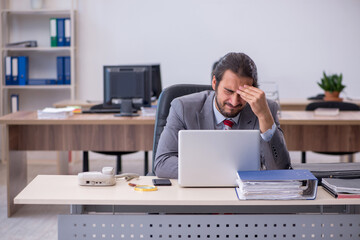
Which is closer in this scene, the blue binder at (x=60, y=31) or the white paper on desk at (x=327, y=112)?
the white paper on desk at (x=327, y=112)

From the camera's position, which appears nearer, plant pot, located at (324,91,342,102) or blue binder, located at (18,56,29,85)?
plant pot, located at (324,91,342,102)

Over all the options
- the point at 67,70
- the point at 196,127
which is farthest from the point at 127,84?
the point at 67,70

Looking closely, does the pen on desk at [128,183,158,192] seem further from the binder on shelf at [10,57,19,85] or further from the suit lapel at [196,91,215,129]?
the binder on shelf at [10,57,19,85]

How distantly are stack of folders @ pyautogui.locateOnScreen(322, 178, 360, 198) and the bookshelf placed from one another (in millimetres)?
4265

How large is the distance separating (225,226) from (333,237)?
0.40 meters

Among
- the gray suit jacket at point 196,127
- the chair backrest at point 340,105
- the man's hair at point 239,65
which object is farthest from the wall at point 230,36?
the man's hair at point 239,65

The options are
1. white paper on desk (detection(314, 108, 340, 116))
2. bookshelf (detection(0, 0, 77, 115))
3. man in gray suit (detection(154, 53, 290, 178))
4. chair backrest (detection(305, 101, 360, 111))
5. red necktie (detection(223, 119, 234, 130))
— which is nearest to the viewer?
man in gray suit (detection(154, 53, 290, 178))

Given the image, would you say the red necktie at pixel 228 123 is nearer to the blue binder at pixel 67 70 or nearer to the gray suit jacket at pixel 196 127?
the gray suit jacket at pixel 196 127

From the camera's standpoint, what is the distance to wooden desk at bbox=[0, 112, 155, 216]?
13.1 ft

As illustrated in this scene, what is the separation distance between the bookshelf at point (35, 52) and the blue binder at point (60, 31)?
156 millimetres

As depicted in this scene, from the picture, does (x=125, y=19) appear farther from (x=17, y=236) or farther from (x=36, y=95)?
(x=17, y=236)

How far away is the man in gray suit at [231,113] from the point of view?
226cm

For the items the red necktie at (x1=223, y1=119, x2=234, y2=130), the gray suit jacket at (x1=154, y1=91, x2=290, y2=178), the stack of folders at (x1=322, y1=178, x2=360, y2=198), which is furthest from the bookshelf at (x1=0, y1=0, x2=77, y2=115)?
the stack of folders at (x1=322, y1=178, x2=360, y2=198)

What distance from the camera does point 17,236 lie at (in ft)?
11.5
